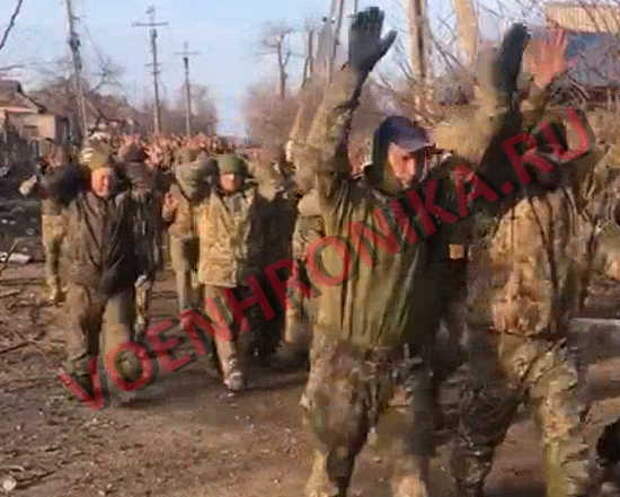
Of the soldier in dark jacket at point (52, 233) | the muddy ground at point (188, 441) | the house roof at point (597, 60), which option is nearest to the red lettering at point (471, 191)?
the muddy ground at point (188, 441)

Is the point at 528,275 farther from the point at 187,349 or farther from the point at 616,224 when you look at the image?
the point at 187,349

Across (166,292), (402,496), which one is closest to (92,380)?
(402,496)

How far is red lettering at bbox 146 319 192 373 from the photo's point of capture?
10.4m

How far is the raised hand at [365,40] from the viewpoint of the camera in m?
4.80

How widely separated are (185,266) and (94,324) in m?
2.89

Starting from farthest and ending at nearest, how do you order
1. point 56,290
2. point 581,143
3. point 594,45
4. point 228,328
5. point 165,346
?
point 594,45 < point 165,346 < point 56,290 < point 228,328 < point 581,143

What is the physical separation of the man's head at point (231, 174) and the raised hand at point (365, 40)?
4.88 meters

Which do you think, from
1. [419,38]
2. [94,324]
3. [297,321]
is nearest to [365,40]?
[94,324]

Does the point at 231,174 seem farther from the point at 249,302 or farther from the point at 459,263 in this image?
the point at 459,263

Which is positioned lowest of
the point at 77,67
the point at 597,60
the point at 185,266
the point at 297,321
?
the point at 297,321

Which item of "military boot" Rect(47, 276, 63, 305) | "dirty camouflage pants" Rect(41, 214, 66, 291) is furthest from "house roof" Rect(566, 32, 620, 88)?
"military boot" Rect(47, 276, 63, 305)

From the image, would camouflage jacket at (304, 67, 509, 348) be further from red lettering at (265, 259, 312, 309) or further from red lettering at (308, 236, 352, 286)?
Answer: red lettering at (265, 259, 312, 309)

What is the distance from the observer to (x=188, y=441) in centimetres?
788

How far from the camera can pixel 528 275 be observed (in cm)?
571
